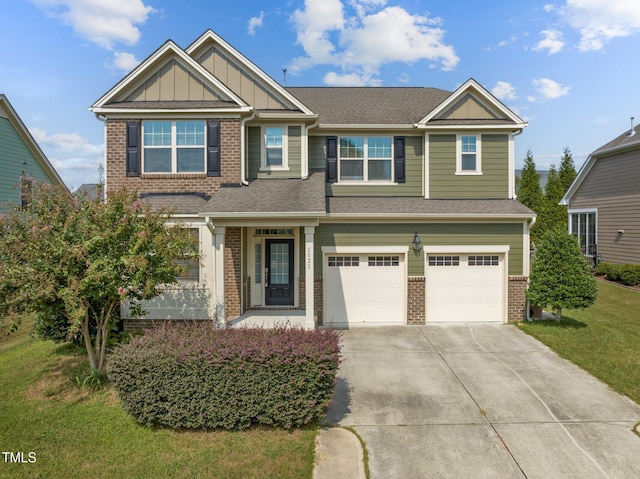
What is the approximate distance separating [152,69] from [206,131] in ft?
7.83

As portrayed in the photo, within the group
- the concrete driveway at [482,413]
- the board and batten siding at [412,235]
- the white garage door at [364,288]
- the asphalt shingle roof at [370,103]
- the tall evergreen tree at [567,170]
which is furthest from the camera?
the tall evergreen tree at [567,170]

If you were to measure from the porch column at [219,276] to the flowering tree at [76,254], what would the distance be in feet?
6.92

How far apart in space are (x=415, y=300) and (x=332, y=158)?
5.28 metres

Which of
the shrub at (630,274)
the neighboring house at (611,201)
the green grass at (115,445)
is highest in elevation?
the neighboring house at (611,201)

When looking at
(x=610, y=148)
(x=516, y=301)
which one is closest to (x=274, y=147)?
(x=516, y=301)

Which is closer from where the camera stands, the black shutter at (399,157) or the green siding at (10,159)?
the black shutter at (399,157)

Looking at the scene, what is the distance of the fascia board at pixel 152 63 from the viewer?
11383 millimetres

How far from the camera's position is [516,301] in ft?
40.9

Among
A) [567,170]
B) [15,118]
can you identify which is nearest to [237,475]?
[15,118]

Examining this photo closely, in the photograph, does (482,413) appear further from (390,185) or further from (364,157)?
(364,157)

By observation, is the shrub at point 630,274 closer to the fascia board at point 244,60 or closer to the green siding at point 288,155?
the green siding at point 288,155

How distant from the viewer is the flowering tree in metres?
6.99

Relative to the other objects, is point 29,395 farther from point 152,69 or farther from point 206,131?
point 152,69

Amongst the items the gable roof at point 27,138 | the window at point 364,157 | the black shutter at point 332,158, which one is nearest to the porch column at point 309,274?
the black shutter at point 332,158
